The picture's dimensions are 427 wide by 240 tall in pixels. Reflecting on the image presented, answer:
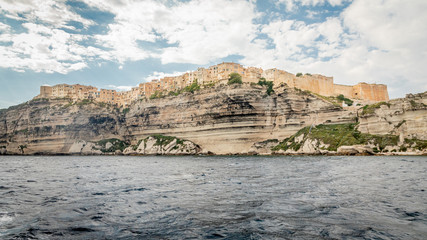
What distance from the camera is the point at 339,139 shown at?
260ft

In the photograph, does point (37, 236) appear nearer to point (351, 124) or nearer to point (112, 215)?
point (112, 215)

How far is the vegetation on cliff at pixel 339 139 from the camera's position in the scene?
6938cm

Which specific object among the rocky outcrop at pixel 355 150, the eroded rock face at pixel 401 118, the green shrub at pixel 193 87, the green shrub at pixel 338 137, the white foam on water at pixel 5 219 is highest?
the green shrub at pixel 193 87

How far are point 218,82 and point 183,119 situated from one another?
21211 millimetres

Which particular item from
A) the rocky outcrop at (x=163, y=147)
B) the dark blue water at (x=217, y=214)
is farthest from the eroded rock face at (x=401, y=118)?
the dark blue water at (x=217, y=214)

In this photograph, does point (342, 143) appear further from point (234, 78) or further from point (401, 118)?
point (234, 78)

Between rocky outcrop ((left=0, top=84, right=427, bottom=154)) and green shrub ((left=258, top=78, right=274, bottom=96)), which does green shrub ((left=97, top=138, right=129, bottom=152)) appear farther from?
green shrub ((left=258, top=78, right=274, bottom=96))

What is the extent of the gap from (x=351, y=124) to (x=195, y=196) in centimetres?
8479

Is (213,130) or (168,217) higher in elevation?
(213,130)

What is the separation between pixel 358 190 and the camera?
17109 mm

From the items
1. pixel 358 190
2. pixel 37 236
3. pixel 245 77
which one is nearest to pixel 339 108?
pixel 245 77

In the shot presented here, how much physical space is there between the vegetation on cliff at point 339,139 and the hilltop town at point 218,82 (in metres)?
25.1

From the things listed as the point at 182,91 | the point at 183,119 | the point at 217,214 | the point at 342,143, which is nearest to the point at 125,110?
the point at 182,91

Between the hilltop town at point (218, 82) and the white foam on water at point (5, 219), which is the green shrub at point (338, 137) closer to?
the hilltop town at point (218, 82)
